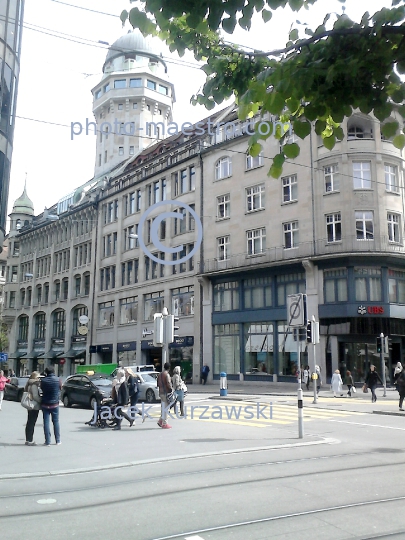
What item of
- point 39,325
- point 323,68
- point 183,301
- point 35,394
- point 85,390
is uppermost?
point 183,301

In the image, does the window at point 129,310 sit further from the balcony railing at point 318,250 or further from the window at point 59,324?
the balcony railing at point 318,250

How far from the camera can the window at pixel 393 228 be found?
114ft

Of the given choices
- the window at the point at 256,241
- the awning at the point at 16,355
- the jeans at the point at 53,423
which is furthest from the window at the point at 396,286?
the awning at the point at 16,355

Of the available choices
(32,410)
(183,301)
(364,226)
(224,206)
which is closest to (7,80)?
(32,410)

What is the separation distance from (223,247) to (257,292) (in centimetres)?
470

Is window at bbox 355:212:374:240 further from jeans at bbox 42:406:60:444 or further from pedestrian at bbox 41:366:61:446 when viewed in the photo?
jeans at bbox 42:406:60:444

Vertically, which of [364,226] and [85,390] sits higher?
[364,226]

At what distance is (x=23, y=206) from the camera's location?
75688 millimetres

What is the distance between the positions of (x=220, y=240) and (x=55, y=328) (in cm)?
2756

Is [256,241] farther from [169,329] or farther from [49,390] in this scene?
[49,390]

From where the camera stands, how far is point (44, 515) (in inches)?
262

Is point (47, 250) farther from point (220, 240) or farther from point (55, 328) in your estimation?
point (220, 240)

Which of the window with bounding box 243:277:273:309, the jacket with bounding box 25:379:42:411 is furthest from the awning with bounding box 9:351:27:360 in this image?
the jacket with bounding box 25:379:42:411

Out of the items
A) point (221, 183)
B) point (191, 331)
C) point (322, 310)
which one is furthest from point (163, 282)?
point (322, 310)
